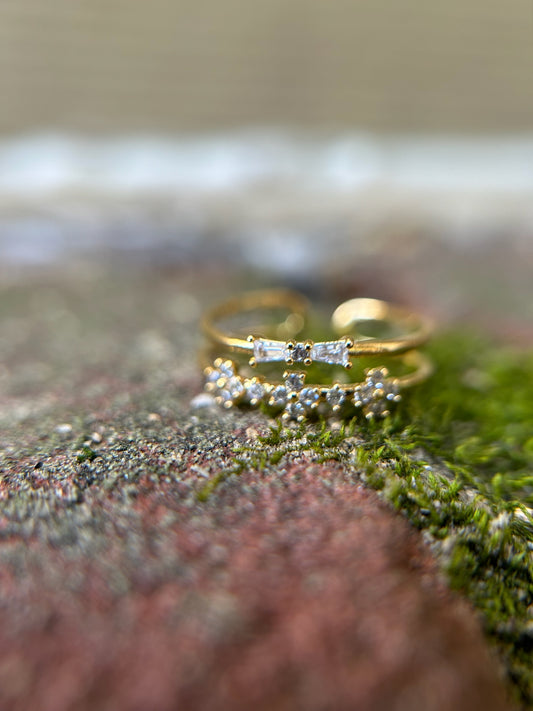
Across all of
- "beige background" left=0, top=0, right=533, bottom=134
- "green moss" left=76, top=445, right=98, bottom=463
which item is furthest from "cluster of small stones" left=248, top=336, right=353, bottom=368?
"beige background" left=0, top=0, right=533, bottom=134

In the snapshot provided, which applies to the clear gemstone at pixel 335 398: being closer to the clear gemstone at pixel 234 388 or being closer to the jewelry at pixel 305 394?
the jewelry at pixel 305 394

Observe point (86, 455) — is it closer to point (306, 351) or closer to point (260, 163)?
point (306, 351)

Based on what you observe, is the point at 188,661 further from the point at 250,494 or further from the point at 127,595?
the point at 250,494

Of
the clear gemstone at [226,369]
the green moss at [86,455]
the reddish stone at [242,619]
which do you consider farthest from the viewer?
the clear gemstone at [226,369]

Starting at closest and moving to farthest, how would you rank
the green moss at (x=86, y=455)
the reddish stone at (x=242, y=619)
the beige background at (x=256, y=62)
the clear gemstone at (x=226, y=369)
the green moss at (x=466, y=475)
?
1. the reddish stone at (x=242, y=619)
2. the green moss at (x=466, y=475)
3. the green moss at (x=86, y=455)
4. the clear gemstone at (x=226, y=369)
5. the beige background at (x=256, y=62)

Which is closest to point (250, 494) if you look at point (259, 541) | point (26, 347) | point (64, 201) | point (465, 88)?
point (259, 541)

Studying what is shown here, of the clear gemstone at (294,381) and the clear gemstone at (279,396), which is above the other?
the clear gemstone at (294,381)

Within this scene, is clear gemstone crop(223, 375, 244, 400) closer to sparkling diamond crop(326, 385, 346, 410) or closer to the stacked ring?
the stacked ring

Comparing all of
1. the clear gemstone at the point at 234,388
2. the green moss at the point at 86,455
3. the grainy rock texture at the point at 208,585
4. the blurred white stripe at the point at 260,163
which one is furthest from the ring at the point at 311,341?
the blurred white stripe at the point at 260,163
